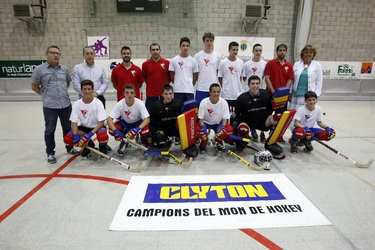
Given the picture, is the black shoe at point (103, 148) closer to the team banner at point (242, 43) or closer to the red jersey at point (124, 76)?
the red jersey at point (124, 76)

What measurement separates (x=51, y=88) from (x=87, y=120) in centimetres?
58

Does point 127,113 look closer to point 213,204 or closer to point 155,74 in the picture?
point 155,74

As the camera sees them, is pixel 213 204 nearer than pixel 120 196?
Yes

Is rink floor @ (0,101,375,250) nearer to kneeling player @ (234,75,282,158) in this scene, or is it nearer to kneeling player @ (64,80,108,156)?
kneeling player @ (64,80,108,156)

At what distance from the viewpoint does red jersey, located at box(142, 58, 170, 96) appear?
390 centimetres

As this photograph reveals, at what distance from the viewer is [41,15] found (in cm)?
688

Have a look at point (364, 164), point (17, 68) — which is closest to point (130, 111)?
point (364, 164)

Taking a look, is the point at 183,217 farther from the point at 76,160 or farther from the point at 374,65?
the point at 374,65

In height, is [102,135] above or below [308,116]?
below

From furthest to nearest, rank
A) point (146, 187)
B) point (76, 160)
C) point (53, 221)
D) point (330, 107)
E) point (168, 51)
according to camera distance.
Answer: point (168, 51) → point (330, 107) → point (76, 160) → point (146, 187) → point (53, 221)

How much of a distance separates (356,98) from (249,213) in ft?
23.9

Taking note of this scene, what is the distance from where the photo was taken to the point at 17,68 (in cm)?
724

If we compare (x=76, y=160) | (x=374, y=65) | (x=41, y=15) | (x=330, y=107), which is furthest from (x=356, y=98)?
(x=41, y=15)

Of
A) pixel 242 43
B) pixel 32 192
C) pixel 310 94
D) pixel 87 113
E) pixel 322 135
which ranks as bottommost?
pixel 32 192
